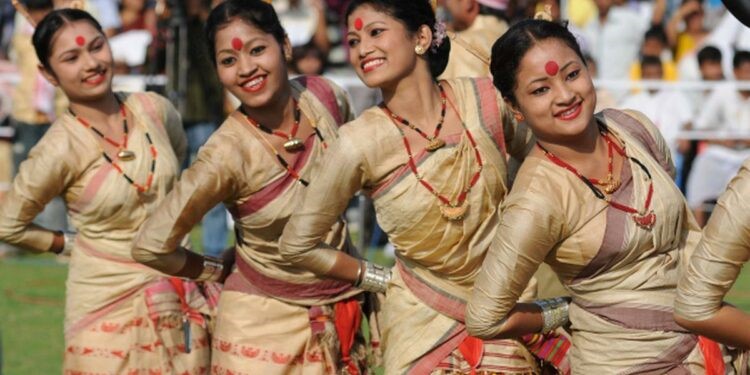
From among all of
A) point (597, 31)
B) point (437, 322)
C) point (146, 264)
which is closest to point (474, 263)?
point (437, 322)

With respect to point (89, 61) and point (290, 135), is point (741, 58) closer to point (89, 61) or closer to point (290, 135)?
point (89, 61)

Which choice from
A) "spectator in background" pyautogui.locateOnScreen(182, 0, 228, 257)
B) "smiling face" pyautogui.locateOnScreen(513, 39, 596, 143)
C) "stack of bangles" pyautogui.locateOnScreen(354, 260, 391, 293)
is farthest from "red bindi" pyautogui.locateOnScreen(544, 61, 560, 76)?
"spectator in background" pyautogui.locateOnScreen(182, 0, 228, 257)

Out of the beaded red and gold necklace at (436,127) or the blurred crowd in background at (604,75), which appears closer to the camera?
the beaded red and gold necklace at (436,127)

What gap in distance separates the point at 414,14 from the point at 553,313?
3.83 ft

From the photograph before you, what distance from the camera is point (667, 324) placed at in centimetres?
443

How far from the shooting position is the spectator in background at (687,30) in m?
13.6

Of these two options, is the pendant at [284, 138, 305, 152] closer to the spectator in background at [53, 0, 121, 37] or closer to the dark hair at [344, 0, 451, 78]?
the dark hair at [344, 0, 451, 78]

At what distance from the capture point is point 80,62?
645cm

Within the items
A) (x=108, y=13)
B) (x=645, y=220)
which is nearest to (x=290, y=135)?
(x=645, y=220)

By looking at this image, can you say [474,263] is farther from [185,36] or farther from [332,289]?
[185,36]

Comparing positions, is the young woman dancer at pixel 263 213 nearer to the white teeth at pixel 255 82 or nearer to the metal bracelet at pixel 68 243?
the white teeth at pixel 255 82

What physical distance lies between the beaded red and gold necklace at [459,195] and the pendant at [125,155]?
5.55 ft

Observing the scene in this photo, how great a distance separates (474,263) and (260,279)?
41.7 inches

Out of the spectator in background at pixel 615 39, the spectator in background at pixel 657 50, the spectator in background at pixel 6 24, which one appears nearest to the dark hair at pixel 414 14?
the spectator in background at pixel 657 50
